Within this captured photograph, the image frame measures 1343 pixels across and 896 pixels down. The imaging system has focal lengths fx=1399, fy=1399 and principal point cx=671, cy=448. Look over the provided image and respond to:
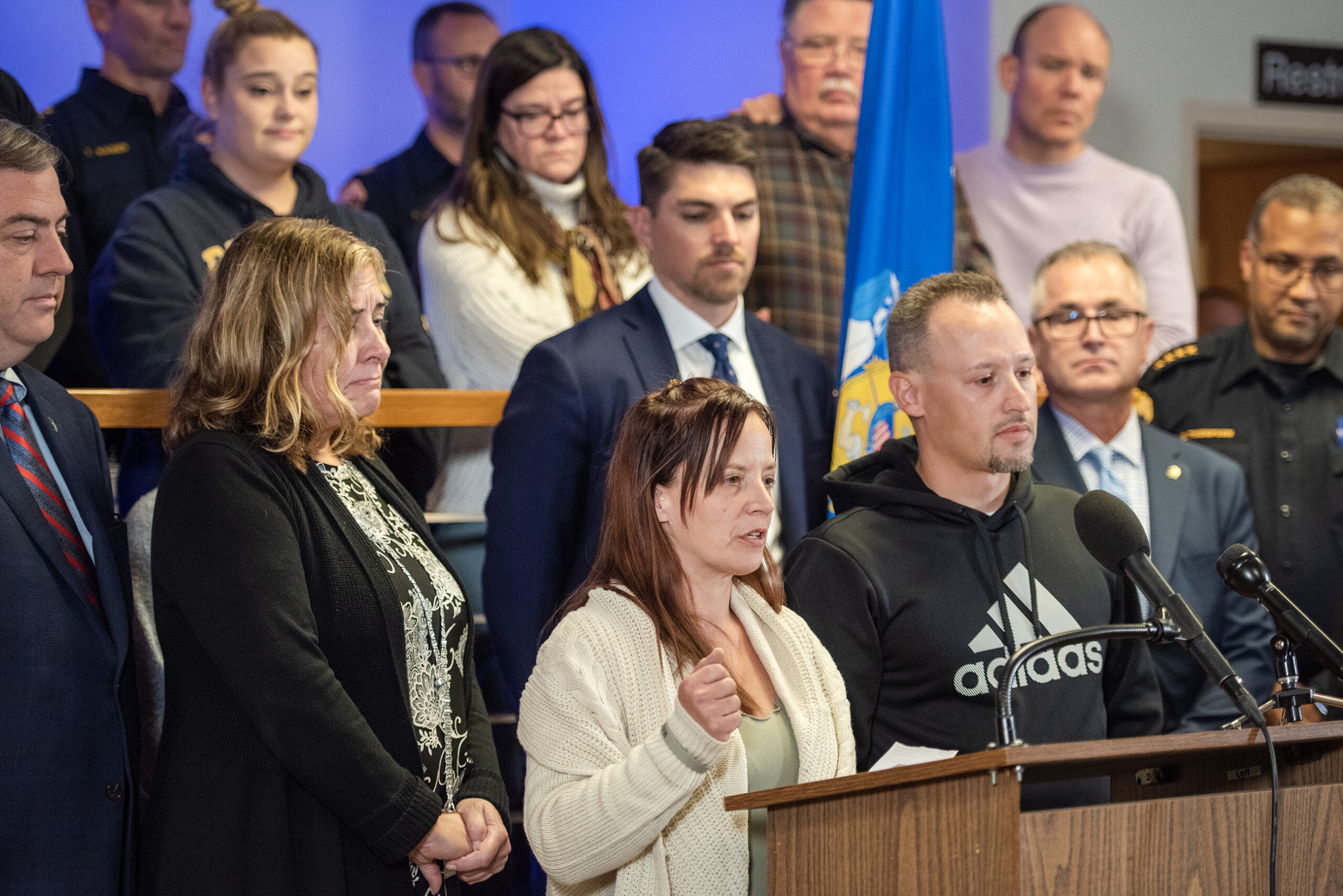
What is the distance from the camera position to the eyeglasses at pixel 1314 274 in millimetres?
3969

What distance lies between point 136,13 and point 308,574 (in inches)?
97.2

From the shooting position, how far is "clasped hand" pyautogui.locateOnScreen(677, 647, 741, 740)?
1.89 meters

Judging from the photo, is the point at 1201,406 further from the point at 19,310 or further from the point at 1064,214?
the point at 19,310

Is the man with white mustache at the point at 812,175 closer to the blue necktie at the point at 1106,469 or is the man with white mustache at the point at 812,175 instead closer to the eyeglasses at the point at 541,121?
the eyeglasses at the point at 541,121

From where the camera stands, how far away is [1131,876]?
65.1 inches

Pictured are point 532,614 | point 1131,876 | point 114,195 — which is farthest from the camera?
point 114,195

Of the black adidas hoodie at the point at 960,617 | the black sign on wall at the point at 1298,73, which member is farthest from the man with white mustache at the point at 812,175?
the black sign on wall at the point at 1298,73

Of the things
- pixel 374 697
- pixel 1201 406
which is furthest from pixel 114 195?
pixel 1201 406

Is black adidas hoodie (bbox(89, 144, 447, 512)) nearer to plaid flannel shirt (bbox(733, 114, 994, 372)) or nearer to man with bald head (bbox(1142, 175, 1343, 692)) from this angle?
plaid flannel shirt (bbox(733, 114, 994, 372))

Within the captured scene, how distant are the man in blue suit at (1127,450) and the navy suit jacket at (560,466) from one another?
74 cm

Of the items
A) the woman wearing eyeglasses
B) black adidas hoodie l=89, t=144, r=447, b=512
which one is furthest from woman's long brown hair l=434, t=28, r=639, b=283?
black adidas hoodie l=89, t=144, r=447, b=512

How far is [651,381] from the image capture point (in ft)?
10.3

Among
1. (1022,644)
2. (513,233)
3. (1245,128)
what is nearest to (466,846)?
(1022,644)

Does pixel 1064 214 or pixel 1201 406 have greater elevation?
pixel 1064 214
